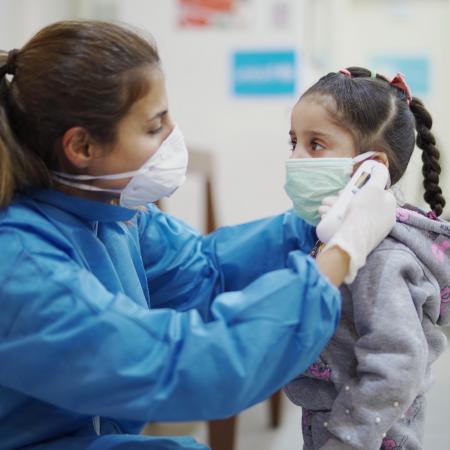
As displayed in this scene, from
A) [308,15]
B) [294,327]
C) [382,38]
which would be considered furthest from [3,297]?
[382,38]

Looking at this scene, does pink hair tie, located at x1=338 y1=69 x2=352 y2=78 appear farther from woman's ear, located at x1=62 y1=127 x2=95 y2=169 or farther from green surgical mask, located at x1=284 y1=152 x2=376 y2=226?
woman's ear, located at x1=62 y1=127 x2=95 y2=169

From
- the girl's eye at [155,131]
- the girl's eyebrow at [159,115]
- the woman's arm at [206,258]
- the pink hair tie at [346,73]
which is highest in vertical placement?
the pink hair tie at [346,73]

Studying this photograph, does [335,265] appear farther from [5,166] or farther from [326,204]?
[5,166]

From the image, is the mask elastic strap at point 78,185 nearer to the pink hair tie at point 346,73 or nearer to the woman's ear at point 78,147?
the woman's ear at point 78,147

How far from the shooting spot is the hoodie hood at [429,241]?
3.69 feet

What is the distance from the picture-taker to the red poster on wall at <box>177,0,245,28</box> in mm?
2990

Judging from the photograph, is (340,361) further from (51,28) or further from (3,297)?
(51,28)

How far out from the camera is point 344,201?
1.07 meters

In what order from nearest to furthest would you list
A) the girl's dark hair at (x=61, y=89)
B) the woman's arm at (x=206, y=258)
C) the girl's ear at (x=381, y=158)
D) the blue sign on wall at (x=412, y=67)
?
the girl's dark hair at (x=61, y=89) < the girl's ear at (x=381, y=158) < the woman's arm at (x=206, y=258) < the blue sign on wall at (x=412, y=67)

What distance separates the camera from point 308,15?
3109 millimetres

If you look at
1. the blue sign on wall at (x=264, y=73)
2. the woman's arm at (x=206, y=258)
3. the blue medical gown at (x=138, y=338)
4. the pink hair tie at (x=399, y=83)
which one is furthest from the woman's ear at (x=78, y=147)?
the blue sign on wall at (x=264, y=73)

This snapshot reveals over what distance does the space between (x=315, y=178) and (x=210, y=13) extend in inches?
79.6

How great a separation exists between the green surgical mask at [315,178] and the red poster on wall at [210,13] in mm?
1961

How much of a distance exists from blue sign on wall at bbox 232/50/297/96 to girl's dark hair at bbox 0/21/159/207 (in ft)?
6.29
